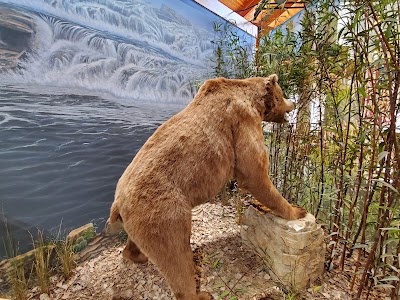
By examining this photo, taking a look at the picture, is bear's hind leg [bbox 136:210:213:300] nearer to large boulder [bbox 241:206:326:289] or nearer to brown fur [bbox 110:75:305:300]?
brown fur [bbox 110:75:305:300]

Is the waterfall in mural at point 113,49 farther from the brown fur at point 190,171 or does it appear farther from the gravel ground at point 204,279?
the gravel ground at point 204,279

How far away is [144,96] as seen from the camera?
3.16 metres

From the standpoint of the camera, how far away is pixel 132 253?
7.11 ft

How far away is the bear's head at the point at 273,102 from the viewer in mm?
2115

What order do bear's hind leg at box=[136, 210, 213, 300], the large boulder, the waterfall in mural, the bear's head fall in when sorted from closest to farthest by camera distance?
bear's hind leg at box=[136, 210, 213, 300], the large boulder, the bear's head, the waterfall in mural

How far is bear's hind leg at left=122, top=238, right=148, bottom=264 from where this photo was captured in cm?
216

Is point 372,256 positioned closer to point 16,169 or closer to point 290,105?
point 290,105

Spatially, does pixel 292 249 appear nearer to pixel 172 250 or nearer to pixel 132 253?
pixel 172 250

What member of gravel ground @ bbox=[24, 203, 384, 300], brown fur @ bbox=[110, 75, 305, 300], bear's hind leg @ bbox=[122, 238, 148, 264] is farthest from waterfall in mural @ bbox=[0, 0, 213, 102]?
gravel ground @ bbox=[24, 203, 384, 300]

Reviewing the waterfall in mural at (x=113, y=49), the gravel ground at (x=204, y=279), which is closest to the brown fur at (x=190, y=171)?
the gravel ground at (x=204, y=279)

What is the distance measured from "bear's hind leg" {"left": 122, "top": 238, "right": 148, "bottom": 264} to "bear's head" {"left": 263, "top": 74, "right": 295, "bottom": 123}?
156 centimetres

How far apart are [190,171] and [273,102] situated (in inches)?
38.3

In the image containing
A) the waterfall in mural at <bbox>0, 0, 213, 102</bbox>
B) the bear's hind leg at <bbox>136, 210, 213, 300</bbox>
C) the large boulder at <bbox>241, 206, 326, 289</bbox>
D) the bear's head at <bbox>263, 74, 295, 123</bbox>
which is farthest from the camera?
the waterfall in mural at <bbox>0, 0, 213, 102</bbox>

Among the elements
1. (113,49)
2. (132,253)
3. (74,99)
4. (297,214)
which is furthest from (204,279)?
(113,49)
